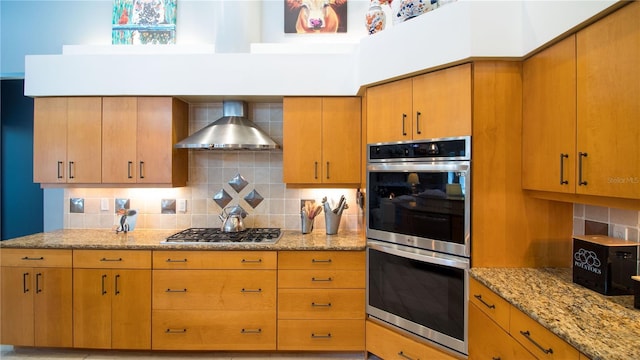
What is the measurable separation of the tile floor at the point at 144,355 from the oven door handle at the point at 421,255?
930 mm

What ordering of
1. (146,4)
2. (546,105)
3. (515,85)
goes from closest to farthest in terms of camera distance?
1. (546,105)
2. (515,85)
3. (146,4)

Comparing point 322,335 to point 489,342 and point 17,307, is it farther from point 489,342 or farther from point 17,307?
point 17,307

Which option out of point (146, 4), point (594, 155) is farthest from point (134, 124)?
point (594, 155)

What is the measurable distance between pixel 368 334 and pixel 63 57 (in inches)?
137

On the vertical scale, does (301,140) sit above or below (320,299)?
above

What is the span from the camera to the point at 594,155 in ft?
4.60

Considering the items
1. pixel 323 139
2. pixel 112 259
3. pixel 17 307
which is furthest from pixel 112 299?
pixel 323 139

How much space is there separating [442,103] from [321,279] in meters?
1.55

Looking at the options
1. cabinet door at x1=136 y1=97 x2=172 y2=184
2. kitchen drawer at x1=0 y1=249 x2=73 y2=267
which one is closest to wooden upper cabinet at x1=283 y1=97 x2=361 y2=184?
cabinet door at x1=136 y1=97 x2=172 y2=184

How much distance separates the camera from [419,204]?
→ 2105mm

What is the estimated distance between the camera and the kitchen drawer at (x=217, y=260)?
2.41 metres

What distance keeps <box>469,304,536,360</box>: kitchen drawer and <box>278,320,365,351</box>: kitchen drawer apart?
84cm

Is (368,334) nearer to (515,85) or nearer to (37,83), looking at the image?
(515,85)

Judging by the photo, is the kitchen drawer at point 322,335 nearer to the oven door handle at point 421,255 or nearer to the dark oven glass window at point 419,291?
the dark oven glass window at point 419,291
